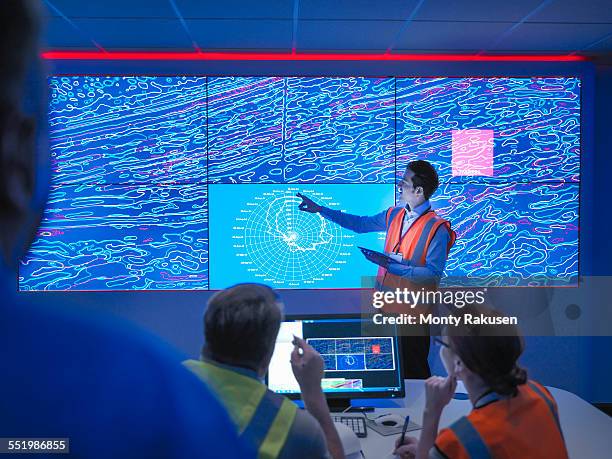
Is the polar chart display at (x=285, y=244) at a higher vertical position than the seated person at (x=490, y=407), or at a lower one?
higher

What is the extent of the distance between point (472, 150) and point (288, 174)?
59.0 inches

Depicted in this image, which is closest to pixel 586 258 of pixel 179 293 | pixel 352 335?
pixel 352 335

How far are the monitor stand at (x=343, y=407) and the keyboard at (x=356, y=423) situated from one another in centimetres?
8

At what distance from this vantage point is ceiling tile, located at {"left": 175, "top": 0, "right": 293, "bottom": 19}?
309 centimetres

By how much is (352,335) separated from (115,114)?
2971 mm

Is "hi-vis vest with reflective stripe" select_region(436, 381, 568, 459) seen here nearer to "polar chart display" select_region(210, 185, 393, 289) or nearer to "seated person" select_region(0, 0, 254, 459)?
"seated person" select_region(0, 0, 254, 459)

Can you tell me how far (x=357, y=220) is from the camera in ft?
13.2

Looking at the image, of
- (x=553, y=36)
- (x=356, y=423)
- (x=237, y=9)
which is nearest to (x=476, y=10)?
(x=553, y=36)

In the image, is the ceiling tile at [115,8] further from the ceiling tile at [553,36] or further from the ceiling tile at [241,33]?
the ceiling tile at [553,36]

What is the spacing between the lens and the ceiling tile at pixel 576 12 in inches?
123

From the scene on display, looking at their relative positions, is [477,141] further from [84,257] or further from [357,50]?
[84,257]

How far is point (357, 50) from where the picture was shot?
4.01 metres

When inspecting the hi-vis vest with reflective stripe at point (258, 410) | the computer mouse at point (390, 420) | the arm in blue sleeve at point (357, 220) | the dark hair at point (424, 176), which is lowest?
the computer mouse at point (390, 420)

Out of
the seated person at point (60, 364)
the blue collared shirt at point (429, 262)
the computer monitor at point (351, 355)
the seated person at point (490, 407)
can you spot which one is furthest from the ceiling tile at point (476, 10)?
the seated person at point (60, 364)
